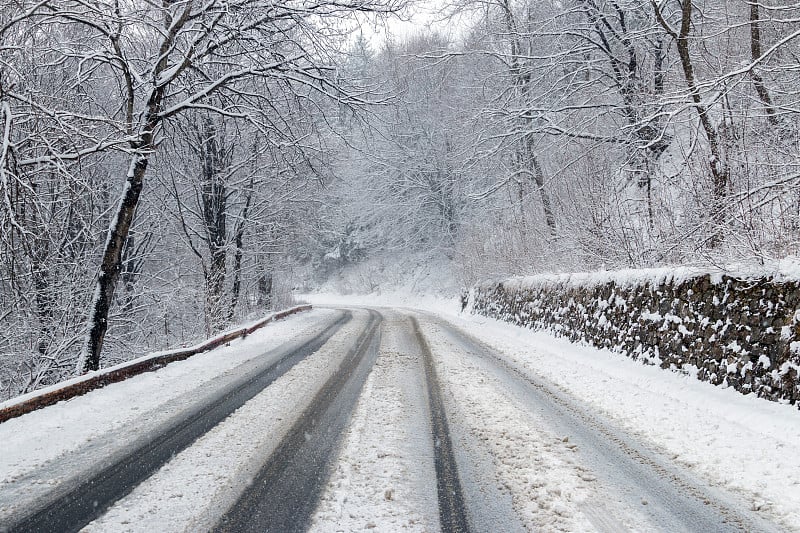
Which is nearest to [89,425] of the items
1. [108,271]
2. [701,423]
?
[108,271]

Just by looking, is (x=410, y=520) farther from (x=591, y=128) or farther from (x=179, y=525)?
(x=591, y=128)

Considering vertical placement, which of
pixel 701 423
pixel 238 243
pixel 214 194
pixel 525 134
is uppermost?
pixel 525 134

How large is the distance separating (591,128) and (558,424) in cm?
1448

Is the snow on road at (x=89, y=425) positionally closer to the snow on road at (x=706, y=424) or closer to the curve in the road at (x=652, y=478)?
the curve in the road at (x=652, y=478)

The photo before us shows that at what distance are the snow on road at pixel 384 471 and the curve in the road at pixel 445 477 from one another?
0.06 m

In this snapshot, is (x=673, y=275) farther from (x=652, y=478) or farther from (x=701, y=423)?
(x=652, y=478)

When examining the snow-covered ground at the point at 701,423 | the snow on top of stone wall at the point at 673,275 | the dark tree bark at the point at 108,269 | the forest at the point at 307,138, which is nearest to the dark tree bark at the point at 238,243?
the forest at the point at 307,138

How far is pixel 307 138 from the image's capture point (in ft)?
58.0

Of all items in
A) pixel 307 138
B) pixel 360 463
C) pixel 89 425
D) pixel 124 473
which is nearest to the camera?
pixel 124 473

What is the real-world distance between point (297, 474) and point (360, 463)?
0.50 meters

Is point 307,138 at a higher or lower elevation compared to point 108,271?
higher

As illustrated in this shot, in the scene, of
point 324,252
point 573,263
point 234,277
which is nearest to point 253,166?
point 234,277

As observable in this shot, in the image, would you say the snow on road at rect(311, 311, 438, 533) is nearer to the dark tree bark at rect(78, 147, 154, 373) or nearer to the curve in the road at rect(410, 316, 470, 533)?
the curve in the road at rect(410, 316, 470, 533)

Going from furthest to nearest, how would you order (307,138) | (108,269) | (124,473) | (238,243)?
(238,243) < (307,138) < (108,269) < (124,473)
